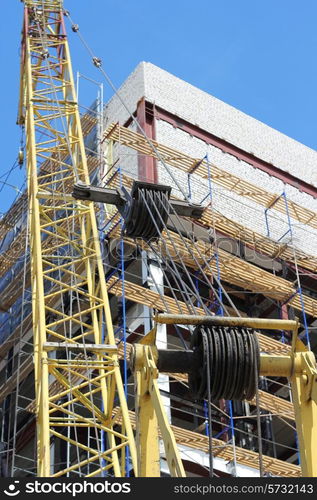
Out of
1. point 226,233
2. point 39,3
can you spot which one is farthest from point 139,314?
point 39,3

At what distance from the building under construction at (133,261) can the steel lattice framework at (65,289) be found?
8 cm

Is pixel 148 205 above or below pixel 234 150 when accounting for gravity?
below

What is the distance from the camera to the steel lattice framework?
2773 centimetres

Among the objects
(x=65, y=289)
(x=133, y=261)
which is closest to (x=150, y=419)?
(x=65, y=289)

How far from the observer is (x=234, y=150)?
48.5 metres

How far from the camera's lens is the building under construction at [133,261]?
2839cm

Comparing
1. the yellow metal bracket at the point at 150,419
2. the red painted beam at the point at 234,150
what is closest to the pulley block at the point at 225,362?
the yellow metal bracket at the point at 150,419

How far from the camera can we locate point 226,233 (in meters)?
42.2

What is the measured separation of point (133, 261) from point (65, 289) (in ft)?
30.5

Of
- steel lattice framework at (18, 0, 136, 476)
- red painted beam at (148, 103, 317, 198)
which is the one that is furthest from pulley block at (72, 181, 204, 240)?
red painted beam at (148, 103, 317, 198)

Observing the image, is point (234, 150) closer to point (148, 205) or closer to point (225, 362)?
point (148, 205)

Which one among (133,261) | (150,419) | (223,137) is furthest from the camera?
(223,137)

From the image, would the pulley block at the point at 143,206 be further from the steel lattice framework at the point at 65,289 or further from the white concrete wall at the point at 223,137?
the white concrete wall at the point at 223,137

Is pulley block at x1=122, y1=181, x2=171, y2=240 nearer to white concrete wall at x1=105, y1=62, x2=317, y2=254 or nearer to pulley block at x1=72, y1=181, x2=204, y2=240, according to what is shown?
pulley block at x1=72, y1=181, x2=204, y2=240
